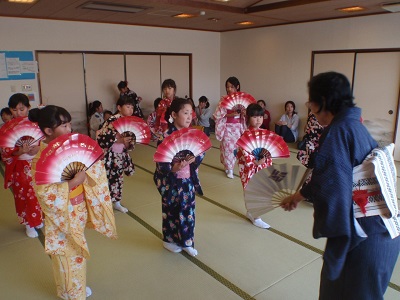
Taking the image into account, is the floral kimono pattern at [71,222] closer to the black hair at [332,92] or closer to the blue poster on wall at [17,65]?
the black hair at [332,92]

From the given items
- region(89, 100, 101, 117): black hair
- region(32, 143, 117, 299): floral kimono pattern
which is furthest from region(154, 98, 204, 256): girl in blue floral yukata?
region(89, 100, 101, 117): black hair

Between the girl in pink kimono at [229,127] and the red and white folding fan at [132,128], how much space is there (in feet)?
5.42

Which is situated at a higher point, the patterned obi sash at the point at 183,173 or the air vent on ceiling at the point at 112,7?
the air vent on ceiling at the point at 112,7

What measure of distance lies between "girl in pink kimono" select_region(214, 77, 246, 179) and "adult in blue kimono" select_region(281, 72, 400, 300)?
3628 millimetres

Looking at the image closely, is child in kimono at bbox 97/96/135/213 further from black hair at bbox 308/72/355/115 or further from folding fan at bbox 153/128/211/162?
black hair at bbox 308/72/355/115

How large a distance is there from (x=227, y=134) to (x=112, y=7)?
2.88 metres

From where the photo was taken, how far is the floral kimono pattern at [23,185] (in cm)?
333

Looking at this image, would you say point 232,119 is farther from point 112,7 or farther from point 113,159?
point 112,7

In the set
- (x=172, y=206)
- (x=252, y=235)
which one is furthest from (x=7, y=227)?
(x=252, y=235)

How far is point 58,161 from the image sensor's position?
2053 millimetres

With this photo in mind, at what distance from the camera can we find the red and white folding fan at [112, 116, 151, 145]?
3.71m

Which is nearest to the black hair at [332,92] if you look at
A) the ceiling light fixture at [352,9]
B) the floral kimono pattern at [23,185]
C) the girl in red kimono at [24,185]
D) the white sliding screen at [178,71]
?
the girl in red kimono at [24,185]

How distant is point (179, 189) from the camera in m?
2.92

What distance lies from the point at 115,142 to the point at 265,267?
2.02 meters
